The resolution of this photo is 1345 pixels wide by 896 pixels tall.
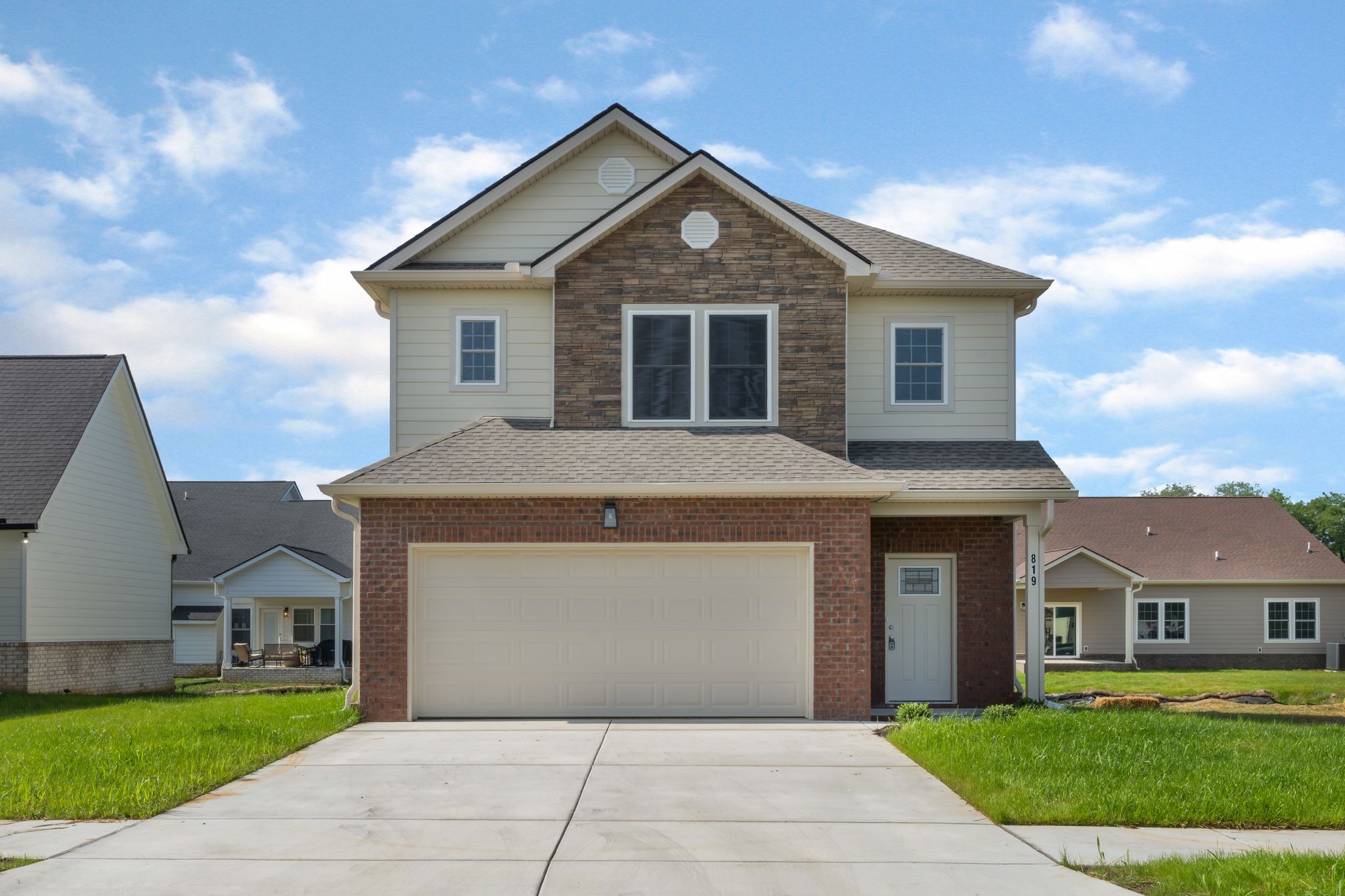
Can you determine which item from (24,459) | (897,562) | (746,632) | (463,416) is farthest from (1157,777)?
(24,459)

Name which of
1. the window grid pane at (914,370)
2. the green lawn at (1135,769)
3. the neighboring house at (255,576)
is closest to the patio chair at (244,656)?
the neighboring house at (255,576)

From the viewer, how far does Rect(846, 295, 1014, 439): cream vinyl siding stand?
1841 centimetres

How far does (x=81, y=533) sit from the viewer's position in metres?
24.5

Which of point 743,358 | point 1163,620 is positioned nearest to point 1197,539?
point 1163,620

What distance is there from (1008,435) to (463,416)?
8183 mm

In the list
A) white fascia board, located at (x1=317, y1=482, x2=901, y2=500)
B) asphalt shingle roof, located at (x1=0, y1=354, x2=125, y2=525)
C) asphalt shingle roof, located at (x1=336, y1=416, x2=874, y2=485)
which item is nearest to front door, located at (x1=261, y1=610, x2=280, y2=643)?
asphalt shingle roof, located at (x1=0, y1=354, x2=125, y2=525)

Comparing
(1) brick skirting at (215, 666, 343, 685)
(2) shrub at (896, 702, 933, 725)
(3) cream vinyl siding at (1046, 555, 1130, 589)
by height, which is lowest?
(1) brick skirting at (215, 666, 343, 685)

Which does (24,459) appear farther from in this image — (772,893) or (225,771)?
(772,893)

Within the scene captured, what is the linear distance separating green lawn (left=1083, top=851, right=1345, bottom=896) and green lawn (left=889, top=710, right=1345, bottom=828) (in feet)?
4.48

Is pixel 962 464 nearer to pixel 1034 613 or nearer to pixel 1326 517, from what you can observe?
pixel 1034 613

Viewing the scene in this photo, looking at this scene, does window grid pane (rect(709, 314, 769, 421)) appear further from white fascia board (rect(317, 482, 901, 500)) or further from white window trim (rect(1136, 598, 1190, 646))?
white window trim (rect(1136, 598, 1190, 646))

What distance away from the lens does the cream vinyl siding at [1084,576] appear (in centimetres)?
3369

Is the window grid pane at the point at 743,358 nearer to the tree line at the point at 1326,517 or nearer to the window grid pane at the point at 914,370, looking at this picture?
the window grid pane at the point at 914,370

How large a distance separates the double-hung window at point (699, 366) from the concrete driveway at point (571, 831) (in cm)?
586
